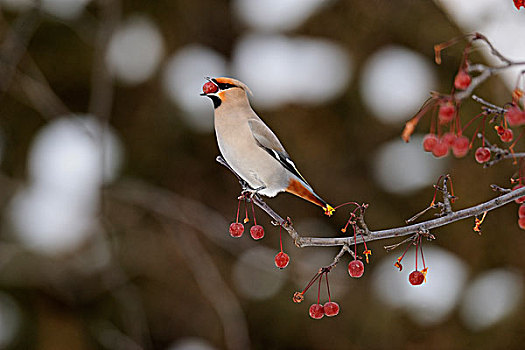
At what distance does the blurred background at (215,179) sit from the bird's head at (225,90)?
2.06m

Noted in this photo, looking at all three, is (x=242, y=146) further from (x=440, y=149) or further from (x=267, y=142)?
(x=440, y=149)

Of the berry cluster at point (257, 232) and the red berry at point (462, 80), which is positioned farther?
the berry cluster at point (257, 232)

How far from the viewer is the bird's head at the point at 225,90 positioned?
1250 millimetres

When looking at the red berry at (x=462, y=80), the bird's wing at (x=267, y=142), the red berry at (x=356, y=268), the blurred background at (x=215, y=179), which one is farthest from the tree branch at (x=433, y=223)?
the blurred background at (x=215, y=179)

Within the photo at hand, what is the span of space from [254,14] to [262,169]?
277 centimetres

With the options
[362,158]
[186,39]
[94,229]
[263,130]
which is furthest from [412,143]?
[263,130]

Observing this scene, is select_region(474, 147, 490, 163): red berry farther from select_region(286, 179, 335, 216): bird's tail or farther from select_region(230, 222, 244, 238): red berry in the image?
select_region(230, 222, 244, 238): red berry

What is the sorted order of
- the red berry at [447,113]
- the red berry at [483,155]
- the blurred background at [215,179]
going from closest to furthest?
the red berry at [447,113]
the red berry at [483,155]
the blurred background at [215,179]

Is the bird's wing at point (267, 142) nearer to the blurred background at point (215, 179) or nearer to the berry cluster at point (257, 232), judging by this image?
the berry cluster at point (257, 232)

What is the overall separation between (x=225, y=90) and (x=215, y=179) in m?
2.44

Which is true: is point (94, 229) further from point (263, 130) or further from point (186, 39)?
point (263, 130)

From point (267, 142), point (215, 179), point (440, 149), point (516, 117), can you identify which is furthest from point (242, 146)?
point (215, 179)

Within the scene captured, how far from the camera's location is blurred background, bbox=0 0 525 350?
329 cm

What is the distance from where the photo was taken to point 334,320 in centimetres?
341
